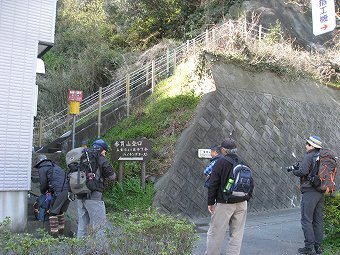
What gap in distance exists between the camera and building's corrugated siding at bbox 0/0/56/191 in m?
7.54

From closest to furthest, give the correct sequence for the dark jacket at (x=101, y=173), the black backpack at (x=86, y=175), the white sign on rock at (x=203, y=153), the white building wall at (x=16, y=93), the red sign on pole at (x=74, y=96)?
the black backpack at (x=86, y=175) → the dark jacket at (x=101, y=173) → the white building wall at (x=16, y=93) → the white sign on rock at (x=203, y=153) → the red sign on pole at (x=74, y=96)

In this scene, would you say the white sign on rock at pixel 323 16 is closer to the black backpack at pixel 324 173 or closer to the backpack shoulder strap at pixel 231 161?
the black backpack at pixel 324 173

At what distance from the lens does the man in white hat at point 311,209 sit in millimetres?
6586

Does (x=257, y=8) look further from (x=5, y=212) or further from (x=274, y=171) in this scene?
(x=5, y=212)

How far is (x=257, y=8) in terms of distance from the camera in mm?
20516

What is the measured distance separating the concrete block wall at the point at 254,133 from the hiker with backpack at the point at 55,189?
2557mm

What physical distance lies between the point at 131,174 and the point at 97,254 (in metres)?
6.26

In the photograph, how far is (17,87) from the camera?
776 centimetres

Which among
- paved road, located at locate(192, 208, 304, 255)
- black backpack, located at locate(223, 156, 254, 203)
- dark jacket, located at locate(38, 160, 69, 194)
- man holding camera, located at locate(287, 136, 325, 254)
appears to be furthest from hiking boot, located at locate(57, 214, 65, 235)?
man holding camera, located at locate(287, 136, 325, 254)

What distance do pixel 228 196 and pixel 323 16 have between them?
539 centimetres

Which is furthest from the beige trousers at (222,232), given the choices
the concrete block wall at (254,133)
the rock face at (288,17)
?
the rock face at (288,17)

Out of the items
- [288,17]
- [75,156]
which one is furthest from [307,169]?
[288,17]

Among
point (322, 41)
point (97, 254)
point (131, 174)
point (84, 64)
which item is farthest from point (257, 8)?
point (97, 254)

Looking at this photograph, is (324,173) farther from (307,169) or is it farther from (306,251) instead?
(306,251)
